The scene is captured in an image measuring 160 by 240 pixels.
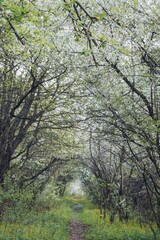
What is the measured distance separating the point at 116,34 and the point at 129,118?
2.17 m

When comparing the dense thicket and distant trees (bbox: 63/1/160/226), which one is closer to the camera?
the dense thicket

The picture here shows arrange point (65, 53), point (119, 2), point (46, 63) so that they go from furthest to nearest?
point (46, 63) → point (65, 53) → point (119, 2)

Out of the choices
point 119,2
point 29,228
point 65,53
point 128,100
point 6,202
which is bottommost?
point 29,228

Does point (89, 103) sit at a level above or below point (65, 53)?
below

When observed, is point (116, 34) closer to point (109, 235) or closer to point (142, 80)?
Result: point (142, 80)

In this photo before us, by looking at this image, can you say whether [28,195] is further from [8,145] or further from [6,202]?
[8,145]

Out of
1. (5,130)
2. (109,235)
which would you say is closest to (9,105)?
(5,130)

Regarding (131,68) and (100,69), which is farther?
(100,69)

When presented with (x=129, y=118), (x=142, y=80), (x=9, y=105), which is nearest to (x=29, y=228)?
(x=9, y=105)

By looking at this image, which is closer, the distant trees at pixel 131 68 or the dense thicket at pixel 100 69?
the dense thicket at pixel 100 69

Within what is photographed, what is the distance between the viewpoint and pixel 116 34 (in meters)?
7.03

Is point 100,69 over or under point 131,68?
over

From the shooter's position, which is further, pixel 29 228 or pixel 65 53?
pixel 29 228

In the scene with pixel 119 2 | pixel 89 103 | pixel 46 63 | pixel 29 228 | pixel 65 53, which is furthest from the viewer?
pixel 29 228
